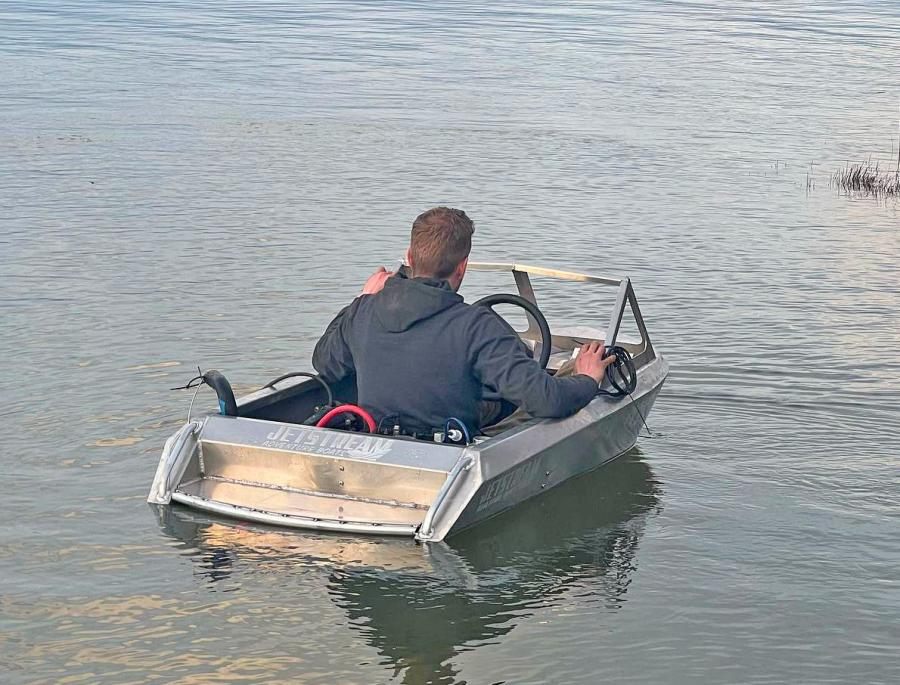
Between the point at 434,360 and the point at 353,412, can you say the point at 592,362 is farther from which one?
the point at 353,412

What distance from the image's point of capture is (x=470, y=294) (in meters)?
12.4

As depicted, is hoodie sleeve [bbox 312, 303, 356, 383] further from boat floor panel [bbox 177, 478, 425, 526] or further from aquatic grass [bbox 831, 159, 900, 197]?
aquatic grass [bbox 831, 159, 900, 197]

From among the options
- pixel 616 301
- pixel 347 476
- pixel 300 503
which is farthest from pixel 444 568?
pixel 616 301

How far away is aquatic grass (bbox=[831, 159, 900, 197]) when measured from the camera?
1747cm

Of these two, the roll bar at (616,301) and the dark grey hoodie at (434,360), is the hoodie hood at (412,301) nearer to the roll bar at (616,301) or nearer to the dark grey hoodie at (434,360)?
the dark grey hoodie at (434,360)

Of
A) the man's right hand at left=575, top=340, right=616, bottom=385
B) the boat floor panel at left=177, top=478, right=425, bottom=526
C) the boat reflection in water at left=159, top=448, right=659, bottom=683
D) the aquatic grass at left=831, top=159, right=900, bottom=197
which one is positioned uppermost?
the aquatic grass at left=831, top=159, right=900, bottom=197

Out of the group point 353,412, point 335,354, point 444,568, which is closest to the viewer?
point 444,568

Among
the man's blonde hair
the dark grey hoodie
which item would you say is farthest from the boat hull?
the man's blonde hair

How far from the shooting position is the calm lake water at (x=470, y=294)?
6.21 metres

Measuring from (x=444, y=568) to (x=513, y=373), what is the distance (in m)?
0.93

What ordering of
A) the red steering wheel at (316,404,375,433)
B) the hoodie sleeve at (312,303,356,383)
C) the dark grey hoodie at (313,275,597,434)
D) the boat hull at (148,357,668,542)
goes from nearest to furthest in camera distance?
1. the boat hull at (148,357,668,542)
2. the dark grey hoodie at (313,275,597,434)
3. the red steering wheel at (316,404,375,433)
4. the hoodie sleeve at (312,303,356,383)

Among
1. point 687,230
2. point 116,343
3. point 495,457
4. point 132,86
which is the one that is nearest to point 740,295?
point 687,230

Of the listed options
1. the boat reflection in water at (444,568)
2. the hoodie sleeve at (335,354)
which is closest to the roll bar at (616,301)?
the boat reflection in water at (444,568)

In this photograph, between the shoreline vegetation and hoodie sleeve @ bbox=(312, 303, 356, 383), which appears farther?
the shoreline vegetation
